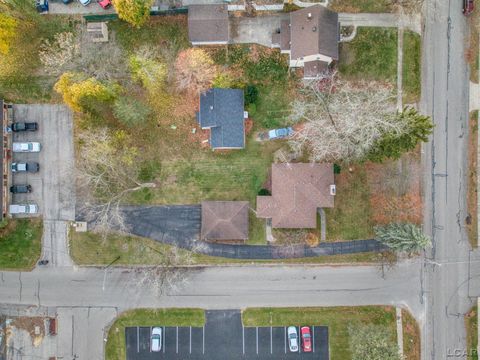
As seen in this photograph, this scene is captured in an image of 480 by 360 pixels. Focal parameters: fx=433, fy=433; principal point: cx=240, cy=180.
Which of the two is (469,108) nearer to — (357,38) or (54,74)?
(357,38)

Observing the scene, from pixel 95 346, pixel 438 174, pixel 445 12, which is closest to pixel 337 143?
pixel 438 174

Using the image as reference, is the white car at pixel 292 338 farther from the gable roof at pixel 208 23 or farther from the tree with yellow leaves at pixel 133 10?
the tree with yellow leaves at pixel 133 10

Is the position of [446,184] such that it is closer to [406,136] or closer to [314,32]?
[406,136]

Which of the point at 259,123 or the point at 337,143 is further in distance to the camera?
the point at 259,123

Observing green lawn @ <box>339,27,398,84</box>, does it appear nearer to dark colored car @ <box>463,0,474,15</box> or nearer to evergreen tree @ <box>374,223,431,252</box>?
dark colored car @ <box>463,0,474,15</box>

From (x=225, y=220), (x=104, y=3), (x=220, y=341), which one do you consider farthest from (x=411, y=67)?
(x=220, y=341)

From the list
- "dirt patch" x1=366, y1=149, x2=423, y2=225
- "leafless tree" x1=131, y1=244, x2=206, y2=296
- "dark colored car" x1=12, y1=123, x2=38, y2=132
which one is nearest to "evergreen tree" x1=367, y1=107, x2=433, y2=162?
"dirt patch" x1=366, y1=149, x2=423, y2=225
